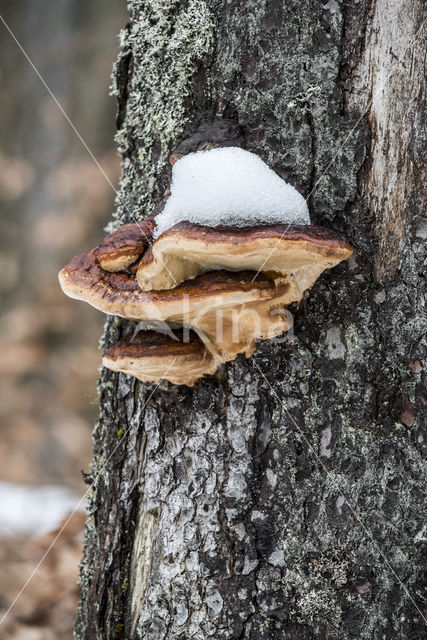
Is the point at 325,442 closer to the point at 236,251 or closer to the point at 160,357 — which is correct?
the point at 160,357

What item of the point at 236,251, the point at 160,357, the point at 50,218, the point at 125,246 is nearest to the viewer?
the point at 236,251

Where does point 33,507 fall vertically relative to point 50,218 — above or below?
below

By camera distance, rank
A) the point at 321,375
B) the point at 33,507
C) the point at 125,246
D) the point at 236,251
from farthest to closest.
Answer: the point at 33,507
the point at 321,375
the point at 125,246
the point at 236,251

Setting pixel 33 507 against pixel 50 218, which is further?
pixel 50 218

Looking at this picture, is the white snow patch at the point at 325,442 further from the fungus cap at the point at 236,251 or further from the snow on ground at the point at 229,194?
the snow on ground at the point at 229,194

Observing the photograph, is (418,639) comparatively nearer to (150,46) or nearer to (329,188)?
(329,188)

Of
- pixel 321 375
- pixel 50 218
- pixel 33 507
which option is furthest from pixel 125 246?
pixel 50 218

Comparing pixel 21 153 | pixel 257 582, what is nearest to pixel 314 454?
pixel 257 582
